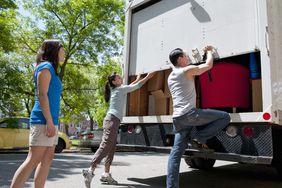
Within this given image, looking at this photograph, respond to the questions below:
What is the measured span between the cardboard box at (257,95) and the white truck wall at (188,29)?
45cm

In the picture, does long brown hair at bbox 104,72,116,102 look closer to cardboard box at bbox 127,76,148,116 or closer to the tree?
cardboard box at bbox 127,76,148,116

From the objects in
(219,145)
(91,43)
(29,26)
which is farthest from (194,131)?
(29,26)

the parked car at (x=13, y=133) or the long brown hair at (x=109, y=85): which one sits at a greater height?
the long brown hair at (x=109, y=85)

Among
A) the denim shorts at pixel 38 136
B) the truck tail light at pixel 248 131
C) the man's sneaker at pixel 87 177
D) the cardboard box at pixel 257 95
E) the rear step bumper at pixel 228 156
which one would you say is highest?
the cardboard box at pixel 257 95

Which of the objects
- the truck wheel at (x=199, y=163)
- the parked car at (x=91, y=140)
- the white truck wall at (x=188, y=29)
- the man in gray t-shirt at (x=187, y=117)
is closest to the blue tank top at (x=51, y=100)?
the man in gray t-shirt at (x=187, y=117)

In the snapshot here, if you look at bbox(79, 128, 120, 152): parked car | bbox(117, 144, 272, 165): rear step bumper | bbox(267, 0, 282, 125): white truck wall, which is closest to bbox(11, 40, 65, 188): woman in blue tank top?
bbox(117, 144, 272, 165): rear step bumper

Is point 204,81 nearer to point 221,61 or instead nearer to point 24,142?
point 221,61

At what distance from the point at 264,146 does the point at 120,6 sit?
52.7 feet

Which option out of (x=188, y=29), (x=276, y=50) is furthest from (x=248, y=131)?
(x=188, y=29)

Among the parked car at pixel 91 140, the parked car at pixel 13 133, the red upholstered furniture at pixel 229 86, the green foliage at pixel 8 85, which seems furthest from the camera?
the parked car at pixel 91 140

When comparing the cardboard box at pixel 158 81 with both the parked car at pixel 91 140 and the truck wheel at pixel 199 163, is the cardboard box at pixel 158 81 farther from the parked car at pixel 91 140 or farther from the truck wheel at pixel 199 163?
the parked car at pixel 91 140

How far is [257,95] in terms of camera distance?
4.13 m

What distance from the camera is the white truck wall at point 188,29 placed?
13.3ft

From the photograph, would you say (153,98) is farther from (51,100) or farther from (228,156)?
(51,100)
